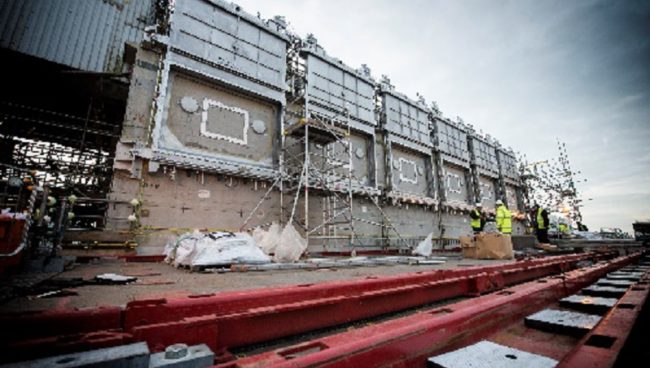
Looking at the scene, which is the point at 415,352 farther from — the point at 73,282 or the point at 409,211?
the point at 409,211

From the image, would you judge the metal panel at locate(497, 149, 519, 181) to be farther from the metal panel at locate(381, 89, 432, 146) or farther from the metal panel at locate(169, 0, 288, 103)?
the metal panel at locate(169, 0, 288, 103)

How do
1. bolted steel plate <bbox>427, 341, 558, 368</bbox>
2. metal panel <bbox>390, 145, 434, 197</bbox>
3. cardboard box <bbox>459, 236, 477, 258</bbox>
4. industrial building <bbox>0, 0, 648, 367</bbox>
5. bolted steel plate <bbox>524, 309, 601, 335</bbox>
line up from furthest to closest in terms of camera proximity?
1. metal panel <bbox>390, 145, 434, 197</bbox>
2. cardboard box <bbox>459, 236, 477, 258</bbox>
3. industrial building <bbox>0, 0, 648, 367</bbox>
4. bolted steel plate <bbox>524, 309, 601, 335</bbox>
5. bolted steel plate <bbox>427, 341, 558, 368</bbox>

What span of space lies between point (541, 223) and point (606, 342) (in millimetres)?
11253

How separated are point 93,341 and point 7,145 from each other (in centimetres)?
1505

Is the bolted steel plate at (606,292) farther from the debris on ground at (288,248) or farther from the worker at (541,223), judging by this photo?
the worker at (541,223)

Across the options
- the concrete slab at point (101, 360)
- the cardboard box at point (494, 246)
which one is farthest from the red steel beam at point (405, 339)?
the cardboard box at point (494, 246)

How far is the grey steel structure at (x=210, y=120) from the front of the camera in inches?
334

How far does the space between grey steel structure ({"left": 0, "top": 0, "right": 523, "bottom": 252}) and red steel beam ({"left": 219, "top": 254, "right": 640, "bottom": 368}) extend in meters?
7.15

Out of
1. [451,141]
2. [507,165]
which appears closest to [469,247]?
[451,141]

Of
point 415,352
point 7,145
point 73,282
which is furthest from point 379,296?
point 7,145

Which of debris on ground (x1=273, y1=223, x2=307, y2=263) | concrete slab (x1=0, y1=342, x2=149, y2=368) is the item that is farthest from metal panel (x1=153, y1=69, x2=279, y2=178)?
concrete slab (x1=0, y1=342, x2=149, y2=368)

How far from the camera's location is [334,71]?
13398 millimetres

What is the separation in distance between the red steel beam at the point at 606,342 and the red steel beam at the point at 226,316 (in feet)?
4.29

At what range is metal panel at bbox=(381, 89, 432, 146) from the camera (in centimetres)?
1580
